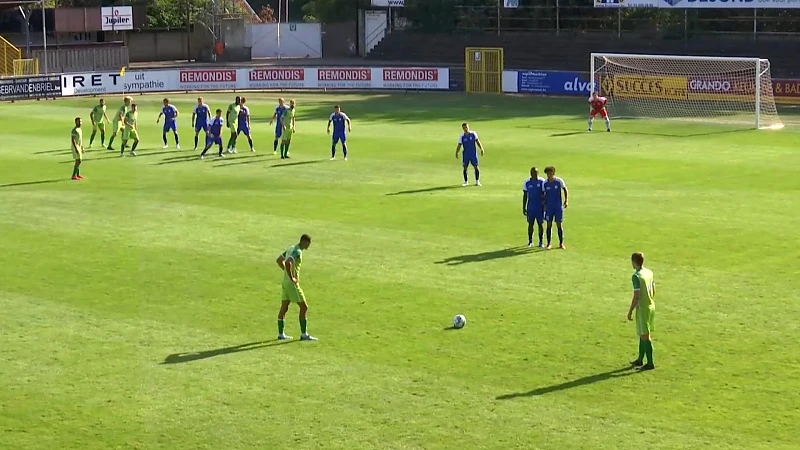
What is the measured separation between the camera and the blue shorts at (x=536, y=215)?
2588 centimetres

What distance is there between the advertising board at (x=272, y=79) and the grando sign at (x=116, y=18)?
12832 mm

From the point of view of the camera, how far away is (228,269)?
2416cm

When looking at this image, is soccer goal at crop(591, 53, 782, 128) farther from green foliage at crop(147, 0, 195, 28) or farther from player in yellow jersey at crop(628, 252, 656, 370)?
green foliage at crop(147, 0, 195, 28)

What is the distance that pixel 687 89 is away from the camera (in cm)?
5503

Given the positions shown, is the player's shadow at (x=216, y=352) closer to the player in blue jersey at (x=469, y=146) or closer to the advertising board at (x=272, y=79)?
the player in blue jersey at (x=469, y=146)

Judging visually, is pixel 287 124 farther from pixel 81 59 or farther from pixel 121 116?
pixel 81 59

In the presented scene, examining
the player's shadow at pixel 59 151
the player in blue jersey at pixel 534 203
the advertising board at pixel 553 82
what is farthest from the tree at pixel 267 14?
the player in blue jersey at pixel 534 203

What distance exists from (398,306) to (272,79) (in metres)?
50.0

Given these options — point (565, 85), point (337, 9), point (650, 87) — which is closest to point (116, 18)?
point (337, 9)

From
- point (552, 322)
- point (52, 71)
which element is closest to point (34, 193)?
point (552, 322)

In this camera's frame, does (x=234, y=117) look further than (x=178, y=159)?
Yes

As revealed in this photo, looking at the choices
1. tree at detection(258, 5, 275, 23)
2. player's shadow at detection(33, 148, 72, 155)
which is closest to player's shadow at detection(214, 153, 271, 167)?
player's shadow at detection(33, 148, 72, 155)

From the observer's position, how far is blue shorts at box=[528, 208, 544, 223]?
25875mm

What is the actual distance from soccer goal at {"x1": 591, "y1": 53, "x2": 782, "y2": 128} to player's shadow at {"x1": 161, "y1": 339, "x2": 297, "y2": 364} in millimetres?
34254
